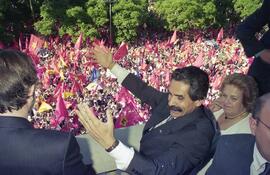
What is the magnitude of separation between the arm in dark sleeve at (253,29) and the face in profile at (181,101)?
43 cm

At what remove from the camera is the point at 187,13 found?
113 ft

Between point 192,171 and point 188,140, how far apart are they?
19cm

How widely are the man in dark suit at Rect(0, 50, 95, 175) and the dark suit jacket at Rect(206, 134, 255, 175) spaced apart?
0.95 meters

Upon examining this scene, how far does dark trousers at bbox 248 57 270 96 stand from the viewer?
8.29ft

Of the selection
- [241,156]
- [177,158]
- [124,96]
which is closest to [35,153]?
[177,158]

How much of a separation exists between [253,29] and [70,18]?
88.7ft

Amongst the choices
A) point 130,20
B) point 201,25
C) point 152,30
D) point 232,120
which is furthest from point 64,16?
point 232,120

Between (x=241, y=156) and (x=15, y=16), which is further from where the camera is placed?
(x=15, y=16)

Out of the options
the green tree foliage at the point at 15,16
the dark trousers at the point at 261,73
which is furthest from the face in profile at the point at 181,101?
the green tree foliage at the point at 15,16

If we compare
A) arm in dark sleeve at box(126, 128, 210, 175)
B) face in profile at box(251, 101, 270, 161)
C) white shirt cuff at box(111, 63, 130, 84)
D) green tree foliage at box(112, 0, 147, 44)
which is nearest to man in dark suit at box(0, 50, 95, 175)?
arm in dark sleeve at box(126, 128, 210, 175)

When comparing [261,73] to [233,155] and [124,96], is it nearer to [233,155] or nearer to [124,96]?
[233,155]

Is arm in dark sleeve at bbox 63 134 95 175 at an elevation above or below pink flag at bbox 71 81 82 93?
above

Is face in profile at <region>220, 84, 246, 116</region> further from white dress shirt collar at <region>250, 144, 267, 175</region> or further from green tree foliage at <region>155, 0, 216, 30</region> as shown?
green tree foliage at <region>155, 0, 216, 30</region>

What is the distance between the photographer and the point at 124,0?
1206 inches
